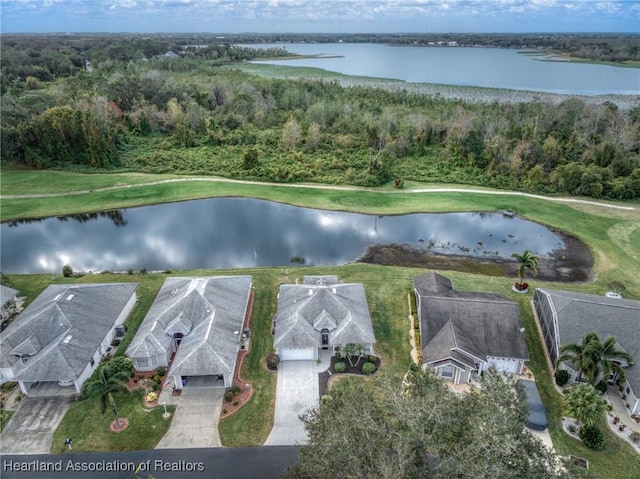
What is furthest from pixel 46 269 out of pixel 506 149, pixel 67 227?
pixel 506 149

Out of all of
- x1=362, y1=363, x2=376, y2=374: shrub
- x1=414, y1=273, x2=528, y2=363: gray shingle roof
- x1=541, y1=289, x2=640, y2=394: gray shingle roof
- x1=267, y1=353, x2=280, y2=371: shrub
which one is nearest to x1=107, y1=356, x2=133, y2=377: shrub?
x1=267, y1=353, x2=280, y2=371: shrub

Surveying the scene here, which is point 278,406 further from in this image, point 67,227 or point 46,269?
point 67,227

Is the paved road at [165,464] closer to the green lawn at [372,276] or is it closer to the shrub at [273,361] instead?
the green lawn at [372,276]

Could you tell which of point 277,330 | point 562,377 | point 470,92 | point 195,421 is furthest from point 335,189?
point 470,92

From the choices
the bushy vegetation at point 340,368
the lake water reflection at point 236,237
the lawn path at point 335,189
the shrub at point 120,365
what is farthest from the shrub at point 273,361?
the lawn path at point 335,189

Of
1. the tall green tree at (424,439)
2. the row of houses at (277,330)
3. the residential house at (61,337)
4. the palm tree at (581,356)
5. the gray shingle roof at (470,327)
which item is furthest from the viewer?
the gray shingle roof at (470,327)

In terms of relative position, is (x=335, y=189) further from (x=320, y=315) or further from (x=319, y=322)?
(x=319, y=322)
